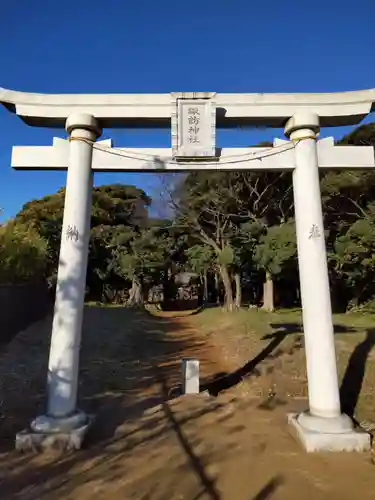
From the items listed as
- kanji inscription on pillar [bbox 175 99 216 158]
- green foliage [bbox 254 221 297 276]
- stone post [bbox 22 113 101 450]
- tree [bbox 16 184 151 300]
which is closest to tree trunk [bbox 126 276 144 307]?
tree [bbox 16 184 151 300]

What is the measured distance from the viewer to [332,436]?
454cm

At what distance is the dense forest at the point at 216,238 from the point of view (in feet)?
57.4

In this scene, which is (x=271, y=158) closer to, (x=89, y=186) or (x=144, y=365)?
(x=89, y=186)

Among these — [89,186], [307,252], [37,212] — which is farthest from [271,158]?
[37,212]

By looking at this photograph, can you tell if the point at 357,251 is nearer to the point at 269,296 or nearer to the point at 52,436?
the point at 269,296

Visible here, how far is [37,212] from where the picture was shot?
28.6 m

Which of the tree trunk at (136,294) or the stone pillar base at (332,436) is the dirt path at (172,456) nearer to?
the stone pillar base at (332,436)

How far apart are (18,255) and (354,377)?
12173 mm

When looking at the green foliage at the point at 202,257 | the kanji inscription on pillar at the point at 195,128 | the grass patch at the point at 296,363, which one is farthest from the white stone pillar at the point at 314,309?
the green foliage at the point at 202,257

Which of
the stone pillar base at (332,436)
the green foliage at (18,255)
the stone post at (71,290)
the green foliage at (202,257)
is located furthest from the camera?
the green foliage at (202,257)

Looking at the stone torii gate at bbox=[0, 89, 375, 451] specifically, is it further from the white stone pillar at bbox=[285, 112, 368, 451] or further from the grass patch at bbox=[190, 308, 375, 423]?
the grass patch at bbox=[190, 308, 375, 423]

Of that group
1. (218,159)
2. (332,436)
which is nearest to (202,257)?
(218,159)

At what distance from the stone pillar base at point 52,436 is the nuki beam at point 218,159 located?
326 centimetres

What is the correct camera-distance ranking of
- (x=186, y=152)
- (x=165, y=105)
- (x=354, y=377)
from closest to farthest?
1. (x=186, y=152)
2. (x=165, y=105)
3. (x=354, y=377)
